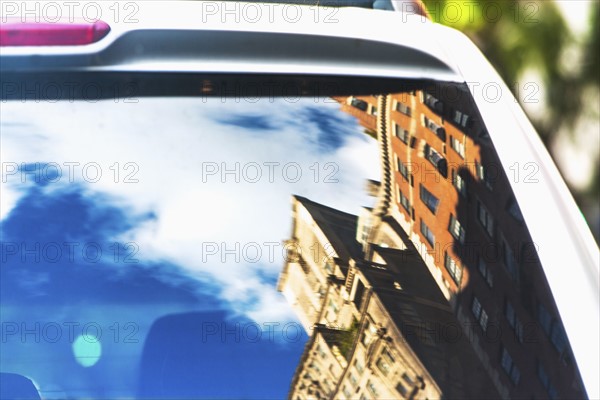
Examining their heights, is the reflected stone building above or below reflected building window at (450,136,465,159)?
below

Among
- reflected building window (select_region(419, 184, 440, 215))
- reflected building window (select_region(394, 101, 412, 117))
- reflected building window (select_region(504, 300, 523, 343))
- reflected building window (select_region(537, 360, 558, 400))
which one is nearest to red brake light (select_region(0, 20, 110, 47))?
reflected building window (select_region(394, 101, 412, 117))

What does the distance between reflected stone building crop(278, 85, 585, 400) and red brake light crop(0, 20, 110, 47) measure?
0.58 m

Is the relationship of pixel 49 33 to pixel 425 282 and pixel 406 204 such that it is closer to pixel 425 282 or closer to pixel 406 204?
pixel 406 204

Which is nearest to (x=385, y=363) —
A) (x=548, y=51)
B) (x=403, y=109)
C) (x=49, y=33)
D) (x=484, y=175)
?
(x=484, y=175)

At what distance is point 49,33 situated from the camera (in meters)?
1.68

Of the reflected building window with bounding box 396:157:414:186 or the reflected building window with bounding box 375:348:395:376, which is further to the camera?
the reflected building window with bounding box 396:157:414:186

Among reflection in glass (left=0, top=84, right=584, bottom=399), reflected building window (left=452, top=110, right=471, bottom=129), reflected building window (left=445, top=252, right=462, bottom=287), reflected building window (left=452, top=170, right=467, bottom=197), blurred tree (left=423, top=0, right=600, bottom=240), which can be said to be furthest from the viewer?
blurred tree (left=423, top=0, right=600, bottom=240)

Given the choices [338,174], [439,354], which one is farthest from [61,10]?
[439,354]

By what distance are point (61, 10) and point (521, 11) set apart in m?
7.44

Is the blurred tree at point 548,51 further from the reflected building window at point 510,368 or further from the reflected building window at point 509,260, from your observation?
the reflected building window at point 510,368

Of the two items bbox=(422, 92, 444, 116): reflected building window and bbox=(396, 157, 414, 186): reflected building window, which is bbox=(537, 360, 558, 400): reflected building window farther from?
bbox=(422, 92, 444, 116): reflected building window

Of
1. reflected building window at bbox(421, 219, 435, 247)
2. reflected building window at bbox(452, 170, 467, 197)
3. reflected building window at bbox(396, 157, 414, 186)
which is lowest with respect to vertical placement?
reflected building window at bbox(421, 219, 435, 247)

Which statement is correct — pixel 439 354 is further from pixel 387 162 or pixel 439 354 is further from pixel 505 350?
pixel 387 162

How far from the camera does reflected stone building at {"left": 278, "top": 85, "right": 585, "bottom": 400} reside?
58.2 inches
